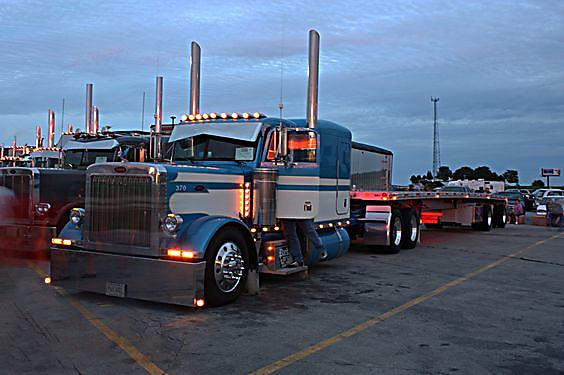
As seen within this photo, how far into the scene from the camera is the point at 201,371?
529cm

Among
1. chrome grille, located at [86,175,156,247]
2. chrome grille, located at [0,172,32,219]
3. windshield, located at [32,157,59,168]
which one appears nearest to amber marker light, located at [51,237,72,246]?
chrome grille, located at [86,175,156,247]

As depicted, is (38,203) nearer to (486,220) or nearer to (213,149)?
(213,149)

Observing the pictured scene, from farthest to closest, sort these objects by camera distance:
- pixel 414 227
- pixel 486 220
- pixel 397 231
→ pixel 486 220 → pixel 414 227 → pixel 397 231

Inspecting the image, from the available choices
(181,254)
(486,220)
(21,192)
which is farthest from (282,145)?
→ (486,220)

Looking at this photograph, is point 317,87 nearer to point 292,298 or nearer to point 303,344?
point 292,298

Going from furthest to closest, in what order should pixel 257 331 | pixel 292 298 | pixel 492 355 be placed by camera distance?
pixel 292 298 → pixel 257 331 → pixel 492 355

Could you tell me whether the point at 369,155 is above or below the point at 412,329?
above

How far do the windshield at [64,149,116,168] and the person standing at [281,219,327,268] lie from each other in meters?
6.53

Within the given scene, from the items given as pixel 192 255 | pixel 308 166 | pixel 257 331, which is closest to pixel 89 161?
pixel 308 166

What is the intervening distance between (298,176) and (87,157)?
23.8 ft

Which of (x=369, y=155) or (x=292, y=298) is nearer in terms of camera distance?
(x=292, y=298)

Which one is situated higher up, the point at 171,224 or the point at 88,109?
the point at 88,109

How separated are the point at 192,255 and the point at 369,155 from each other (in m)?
12.9

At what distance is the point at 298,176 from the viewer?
31.4ft
